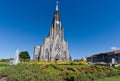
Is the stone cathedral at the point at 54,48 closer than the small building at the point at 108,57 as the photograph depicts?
Yes

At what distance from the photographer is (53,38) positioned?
6266 cm

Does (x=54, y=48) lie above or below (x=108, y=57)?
above

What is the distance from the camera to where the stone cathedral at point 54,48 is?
5994cm

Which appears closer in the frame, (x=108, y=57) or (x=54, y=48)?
(x=54, y=48)

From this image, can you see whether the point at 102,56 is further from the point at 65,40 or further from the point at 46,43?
the point at 46,43

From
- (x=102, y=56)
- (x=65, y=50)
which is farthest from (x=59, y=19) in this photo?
(x=102, y=56)

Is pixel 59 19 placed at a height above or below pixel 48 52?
above

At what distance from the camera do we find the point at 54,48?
61.0 metres

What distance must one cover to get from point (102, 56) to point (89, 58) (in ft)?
52.3

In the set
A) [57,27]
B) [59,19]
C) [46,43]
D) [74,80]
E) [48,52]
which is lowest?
[74,80]

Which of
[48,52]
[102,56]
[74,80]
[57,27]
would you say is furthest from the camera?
[102,56]

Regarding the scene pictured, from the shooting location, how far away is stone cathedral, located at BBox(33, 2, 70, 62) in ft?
197

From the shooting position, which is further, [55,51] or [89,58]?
[89,58]

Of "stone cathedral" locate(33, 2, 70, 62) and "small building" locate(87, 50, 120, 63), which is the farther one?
"small building" locate(87, 50, 120, 63)
